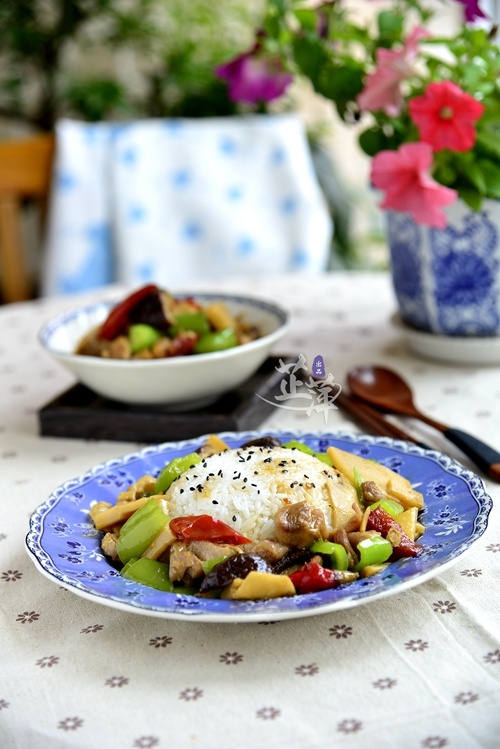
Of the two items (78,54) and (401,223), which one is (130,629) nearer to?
(401,223)

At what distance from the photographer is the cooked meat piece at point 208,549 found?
2.67 ft

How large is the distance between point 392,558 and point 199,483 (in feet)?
0.66

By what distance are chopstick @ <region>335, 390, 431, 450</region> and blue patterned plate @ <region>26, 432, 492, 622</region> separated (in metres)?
0.17

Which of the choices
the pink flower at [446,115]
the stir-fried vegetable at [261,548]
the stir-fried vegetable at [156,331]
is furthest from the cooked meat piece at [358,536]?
the pink flower at [446,115]

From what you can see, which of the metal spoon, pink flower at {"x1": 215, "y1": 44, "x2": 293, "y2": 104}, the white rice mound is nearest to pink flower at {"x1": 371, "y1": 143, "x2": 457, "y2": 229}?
the metal spoon

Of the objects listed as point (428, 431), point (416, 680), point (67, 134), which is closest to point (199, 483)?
point (416, 680)

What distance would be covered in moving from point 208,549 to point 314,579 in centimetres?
10

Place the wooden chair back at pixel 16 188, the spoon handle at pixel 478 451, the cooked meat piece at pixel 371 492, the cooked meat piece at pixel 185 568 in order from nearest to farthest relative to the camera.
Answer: the cooked meat piece at pixel 185 568 → the cooked meat piece at pixel 371 492 → the spoon handle at pixel 478 451 → the wooden chair back at pixel 16 188

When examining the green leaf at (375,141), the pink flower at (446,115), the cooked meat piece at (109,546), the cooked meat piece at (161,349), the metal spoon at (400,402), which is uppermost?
the pink flower at (446,115)

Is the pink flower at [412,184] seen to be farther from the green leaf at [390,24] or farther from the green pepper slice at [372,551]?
the green pepper slice at [372,551]

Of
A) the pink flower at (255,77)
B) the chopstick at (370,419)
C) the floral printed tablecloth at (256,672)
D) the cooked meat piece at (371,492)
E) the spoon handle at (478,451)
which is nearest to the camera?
the floral printed tablecloth at (256,672)

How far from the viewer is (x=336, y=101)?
148 cm

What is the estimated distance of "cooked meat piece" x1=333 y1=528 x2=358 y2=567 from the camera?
82 centimetres

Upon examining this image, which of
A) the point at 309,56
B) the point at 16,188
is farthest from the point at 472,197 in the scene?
the point at 16,188
